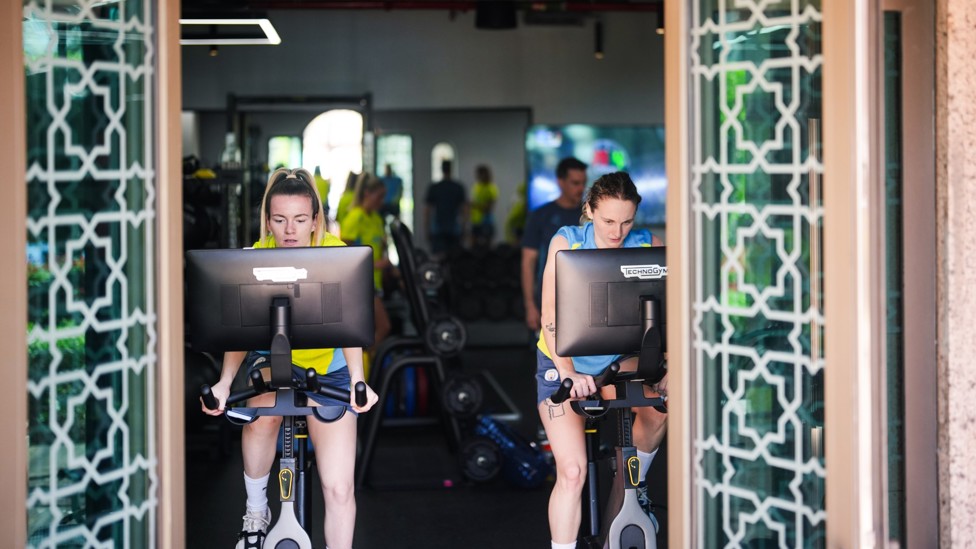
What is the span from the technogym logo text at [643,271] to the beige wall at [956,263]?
0.89 m

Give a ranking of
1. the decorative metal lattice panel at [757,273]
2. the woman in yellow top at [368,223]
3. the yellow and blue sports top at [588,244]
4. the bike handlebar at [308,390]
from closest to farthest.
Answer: the decorative metal lattice panel at [757,273]
the bike handlebar at [308,390]
the yellow and blue sports top at [588,244]
the woman in yellow top at [368,223]

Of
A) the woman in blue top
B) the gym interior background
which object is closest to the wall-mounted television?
the gym interior background

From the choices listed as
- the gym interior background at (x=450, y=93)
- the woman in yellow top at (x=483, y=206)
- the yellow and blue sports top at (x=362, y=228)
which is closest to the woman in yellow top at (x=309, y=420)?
the yellow and blue sports top at (x=362, y=228)

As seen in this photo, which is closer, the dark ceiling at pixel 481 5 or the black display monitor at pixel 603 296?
the black display monitor at pixel 603 296

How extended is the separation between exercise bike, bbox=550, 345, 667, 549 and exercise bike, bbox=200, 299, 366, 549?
0.74m

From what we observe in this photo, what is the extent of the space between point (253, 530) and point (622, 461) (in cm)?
129

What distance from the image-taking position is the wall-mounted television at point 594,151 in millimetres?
12664

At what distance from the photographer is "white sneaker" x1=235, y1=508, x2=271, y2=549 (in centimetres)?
383

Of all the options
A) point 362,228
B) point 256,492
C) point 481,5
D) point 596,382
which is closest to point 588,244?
point 596,382

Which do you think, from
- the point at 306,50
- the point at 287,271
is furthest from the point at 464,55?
the point at 287,271

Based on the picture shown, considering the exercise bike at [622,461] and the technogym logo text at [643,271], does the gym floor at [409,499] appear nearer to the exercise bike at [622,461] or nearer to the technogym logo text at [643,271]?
the exercise bike at [622,461]

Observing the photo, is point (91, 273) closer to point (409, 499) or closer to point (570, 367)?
point (570, 367)

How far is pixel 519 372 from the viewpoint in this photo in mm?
10016

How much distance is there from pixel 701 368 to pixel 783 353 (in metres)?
0.25
